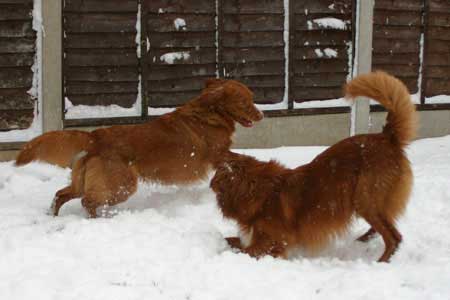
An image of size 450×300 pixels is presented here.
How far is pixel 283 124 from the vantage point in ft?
28.9

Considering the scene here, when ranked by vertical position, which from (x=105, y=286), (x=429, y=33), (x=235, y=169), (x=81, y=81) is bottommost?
(x=105, y=286)

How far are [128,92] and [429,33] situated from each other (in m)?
4.98

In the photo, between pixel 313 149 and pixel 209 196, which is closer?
pixel 209 196

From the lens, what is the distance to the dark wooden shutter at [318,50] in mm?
8812

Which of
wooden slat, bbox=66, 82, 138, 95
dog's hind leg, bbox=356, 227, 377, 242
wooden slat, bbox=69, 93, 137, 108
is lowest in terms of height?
dog's hind leg, bbox=356, 227, 377, 242

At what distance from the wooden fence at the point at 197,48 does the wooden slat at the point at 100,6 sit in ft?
0.04

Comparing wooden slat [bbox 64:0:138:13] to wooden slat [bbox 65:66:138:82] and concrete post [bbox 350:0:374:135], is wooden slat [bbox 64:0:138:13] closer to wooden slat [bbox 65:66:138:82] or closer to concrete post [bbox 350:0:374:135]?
wooden slat [bbox 65:66:138:82]

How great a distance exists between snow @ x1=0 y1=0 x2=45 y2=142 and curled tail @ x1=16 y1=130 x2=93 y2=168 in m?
2.36

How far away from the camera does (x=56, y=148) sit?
5250mm

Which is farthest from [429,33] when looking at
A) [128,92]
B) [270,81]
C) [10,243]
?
[10,243]

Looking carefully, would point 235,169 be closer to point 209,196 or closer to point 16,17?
point 209,196

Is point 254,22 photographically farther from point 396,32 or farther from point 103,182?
point 103,182

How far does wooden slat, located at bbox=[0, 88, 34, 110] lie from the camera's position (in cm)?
743

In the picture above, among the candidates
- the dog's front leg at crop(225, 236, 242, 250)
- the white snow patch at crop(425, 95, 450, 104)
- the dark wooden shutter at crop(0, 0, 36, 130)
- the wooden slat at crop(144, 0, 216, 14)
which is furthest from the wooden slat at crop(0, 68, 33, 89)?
the white snow patch at crop(425, 95, 450, 104)
